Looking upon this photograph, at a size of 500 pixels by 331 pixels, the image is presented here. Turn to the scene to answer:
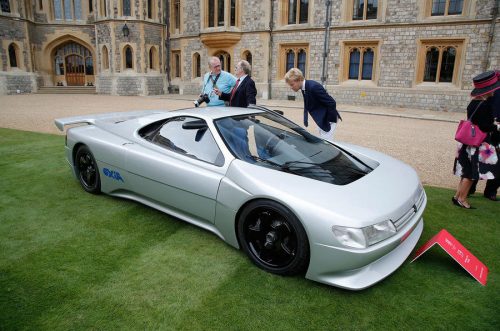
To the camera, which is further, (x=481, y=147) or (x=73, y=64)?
(x=73, y=64)

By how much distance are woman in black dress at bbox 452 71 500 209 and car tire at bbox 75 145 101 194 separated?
4402 mm

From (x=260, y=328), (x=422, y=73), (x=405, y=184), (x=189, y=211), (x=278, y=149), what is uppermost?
(x=422, y=73)

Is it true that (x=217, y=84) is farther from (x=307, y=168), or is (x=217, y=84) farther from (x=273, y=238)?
(x=273, y=238)

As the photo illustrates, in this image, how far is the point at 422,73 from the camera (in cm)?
1728

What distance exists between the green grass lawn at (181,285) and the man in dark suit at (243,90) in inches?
99.1

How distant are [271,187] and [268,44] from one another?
19662 mm

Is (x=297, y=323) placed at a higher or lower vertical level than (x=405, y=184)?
lower

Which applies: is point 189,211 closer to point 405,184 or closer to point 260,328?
point 260,328

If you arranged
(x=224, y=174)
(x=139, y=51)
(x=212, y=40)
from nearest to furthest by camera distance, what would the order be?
(x=224, y=174), (x=212, y=40), (x=139, y=51)

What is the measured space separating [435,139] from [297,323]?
870cm

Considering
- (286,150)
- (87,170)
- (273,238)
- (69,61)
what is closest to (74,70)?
(69,61)

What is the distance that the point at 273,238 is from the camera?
8.97ft

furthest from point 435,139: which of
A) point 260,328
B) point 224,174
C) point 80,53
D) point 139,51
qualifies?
point 80,53

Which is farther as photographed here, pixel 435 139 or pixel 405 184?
pixel 435 139
